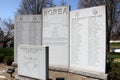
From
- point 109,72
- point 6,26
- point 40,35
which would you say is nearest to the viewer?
point 109,72

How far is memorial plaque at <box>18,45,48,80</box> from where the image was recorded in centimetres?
764

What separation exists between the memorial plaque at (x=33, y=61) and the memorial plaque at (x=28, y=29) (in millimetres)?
2211

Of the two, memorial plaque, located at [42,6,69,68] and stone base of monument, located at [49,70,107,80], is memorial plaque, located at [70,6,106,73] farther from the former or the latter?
memorial plaque, located at [42,6,69,68]

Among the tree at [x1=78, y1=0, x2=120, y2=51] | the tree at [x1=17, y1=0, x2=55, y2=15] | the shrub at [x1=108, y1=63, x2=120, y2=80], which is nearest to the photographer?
the shrub at [x1=108, y1=63, x2=120, y2=80]

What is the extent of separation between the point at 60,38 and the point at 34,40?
1.54 meters

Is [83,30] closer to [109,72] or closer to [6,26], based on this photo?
[109,72]

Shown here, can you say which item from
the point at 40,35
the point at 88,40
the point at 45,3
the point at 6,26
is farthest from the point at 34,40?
the point at 6,26

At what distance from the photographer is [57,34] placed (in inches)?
388

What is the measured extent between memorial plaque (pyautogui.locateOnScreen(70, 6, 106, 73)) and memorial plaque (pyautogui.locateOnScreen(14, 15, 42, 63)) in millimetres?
1916

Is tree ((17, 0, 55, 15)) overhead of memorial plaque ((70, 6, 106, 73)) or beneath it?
overhead

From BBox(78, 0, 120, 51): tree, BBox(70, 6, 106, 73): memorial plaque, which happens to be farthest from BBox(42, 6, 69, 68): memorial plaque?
BBox(78, 0, 120, 51): tree

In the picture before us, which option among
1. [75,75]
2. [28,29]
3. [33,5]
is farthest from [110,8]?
[75,75]

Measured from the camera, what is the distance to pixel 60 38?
9805 mm

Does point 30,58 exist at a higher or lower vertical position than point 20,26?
lower
